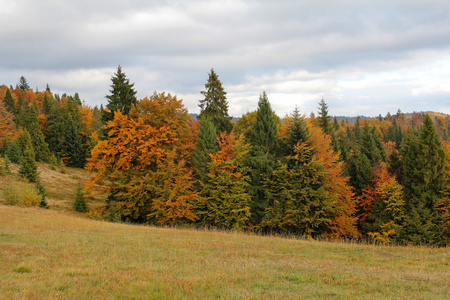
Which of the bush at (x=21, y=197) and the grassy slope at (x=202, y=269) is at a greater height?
the grassy slope at (x=202, y=269)

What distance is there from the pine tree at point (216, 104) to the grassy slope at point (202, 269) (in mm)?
29436

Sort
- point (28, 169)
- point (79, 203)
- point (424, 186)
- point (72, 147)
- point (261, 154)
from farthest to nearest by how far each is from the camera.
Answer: point (72, 147), point (28, 169), point (79, 203), point (261, 154), point (424, 186)

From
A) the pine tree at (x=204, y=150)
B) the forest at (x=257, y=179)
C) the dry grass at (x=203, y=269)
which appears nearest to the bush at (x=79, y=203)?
the forest at (x=257, y=179)

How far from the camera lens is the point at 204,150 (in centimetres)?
3403

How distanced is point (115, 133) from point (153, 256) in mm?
26223

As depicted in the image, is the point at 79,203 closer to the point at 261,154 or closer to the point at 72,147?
the point at 261,154

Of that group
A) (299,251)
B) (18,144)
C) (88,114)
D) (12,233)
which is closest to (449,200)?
(299,251)

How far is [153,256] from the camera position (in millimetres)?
12000

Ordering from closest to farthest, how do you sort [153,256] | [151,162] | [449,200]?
[153,256], [449,200], [151,162]

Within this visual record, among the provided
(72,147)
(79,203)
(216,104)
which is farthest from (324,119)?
(72,147)

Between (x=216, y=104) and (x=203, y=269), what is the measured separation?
3628 cm

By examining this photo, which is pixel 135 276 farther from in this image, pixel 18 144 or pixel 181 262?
pixel 18 144

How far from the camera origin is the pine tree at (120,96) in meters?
38.8

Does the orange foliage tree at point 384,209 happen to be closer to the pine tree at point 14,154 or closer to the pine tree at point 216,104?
the pine tree at point 216,104
